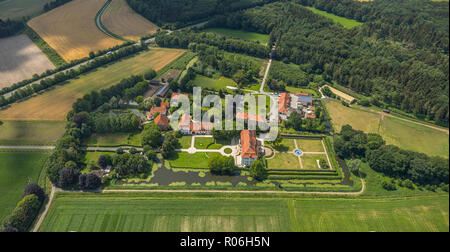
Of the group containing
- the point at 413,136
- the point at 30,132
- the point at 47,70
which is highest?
the point at 47,70

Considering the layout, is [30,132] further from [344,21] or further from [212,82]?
[344,21]

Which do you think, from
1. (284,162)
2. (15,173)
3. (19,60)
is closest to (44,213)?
(15,173)

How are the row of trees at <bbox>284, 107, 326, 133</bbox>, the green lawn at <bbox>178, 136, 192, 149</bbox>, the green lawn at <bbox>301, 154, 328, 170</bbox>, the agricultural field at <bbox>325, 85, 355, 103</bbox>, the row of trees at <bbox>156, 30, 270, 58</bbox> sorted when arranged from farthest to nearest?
the row of trees at <bbox>156, 30, 270, 58</bbox> < the agricultural field at <bbox>325, 85, 355, 103</bbox> < the row of trees at <bbox>284, 107, 326, 133</bbox> < the green lawn at <bbox>178, 136, 192, 149</bbox> < the green lawn at <bbox>301, 154, 328, 170</bbox>

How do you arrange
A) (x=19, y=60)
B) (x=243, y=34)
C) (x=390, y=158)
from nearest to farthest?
(x=390, y=158) → (x=19, y=60) → (x=243, y=34)

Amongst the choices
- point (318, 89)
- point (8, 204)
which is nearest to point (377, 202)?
point (318, 89)

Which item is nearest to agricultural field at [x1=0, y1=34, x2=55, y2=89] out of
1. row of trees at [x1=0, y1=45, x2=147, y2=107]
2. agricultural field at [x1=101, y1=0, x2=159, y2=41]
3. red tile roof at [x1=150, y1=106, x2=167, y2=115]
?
row of trees at [x1=0, y1=45, x2=147, y2=107]

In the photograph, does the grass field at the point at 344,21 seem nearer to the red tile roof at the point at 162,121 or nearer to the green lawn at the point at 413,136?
the green lawn at the point at 413,136

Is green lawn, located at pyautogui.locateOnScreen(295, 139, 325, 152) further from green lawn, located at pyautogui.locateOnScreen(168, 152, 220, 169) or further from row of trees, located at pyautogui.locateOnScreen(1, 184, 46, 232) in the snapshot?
row of trees, located at pyautogui.locateOnScreen(1, 184, 46, 232)
